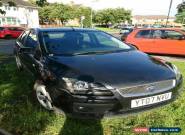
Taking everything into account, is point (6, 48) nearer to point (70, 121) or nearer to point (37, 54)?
point (37, 54)

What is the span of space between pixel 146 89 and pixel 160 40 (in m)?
9.89

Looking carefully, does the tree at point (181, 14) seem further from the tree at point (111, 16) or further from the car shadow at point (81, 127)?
the car shadow at point (81, 127)

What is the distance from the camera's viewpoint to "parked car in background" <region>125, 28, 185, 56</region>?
12805 millimetres

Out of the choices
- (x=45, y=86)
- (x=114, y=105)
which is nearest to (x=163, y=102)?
(x=114, y=105)

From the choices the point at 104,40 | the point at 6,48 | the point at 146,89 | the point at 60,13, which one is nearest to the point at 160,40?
the point at 104,40

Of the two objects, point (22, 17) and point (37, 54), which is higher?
point (37, 54)

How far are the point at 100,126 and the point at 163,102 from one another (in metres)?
0.98

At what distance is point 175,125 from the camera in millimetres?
3982

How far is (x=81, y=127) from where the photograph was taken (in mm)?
3990

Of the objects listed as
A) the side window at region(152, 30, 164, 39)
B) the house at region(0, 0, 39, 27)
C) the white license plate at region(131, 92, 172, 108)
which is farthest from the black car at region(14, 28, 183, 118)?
the house at region(0, 0, 39, 27)

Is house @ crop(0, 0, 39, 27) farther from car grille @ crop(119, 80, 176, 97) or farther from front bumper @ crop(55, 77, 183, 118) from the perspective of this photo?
car grille @ crop(119, 80, 176, 97)

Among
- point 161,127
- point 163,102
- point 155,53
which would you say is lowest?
point 155,53

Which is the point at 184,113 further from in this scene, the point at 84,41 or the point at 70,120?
the point at 84,41

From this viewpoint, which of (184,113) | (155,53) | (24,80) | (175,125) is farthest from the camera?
(155,53)
